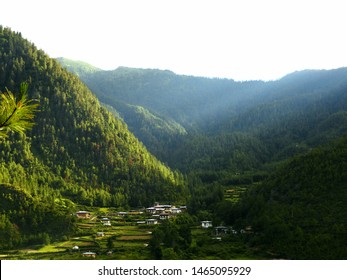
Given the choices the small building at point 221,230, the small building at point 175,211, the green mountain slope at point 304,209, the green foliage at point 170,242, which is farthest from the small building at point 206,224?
the small building at point 175,211

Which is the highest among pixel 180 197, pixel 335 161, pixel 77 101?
pixel 77 101

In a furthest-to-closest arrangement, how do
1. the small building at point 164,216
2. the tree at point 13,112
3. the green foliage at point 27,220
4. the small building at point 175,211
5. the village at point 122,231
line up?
1. the small building at point 175,211
2. the small building at point 164,216
3. the green foliage at point 27,220
4. the village at point 122,231
5. the tree at point 13,112

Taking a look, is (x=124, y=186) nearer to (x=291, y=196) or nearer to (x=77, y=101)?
(x=77, y=101)

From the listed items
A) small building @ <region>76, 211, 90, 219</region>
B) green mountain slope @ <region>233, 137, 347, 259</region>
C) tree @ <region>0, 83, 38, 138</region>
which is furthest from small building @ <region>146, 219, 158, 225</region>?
tree @ <region>0, 83, 38, 138</region>

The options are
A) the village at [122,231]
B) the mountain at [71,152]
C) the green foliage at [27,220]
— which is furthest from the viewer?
the mountain at [71,152]

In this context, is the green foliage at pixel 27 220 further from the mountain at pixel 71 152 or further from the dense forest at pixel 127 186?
the mountain at pixel 71 152

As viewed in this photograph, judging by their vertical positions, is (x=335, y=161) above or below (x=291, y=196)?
above
